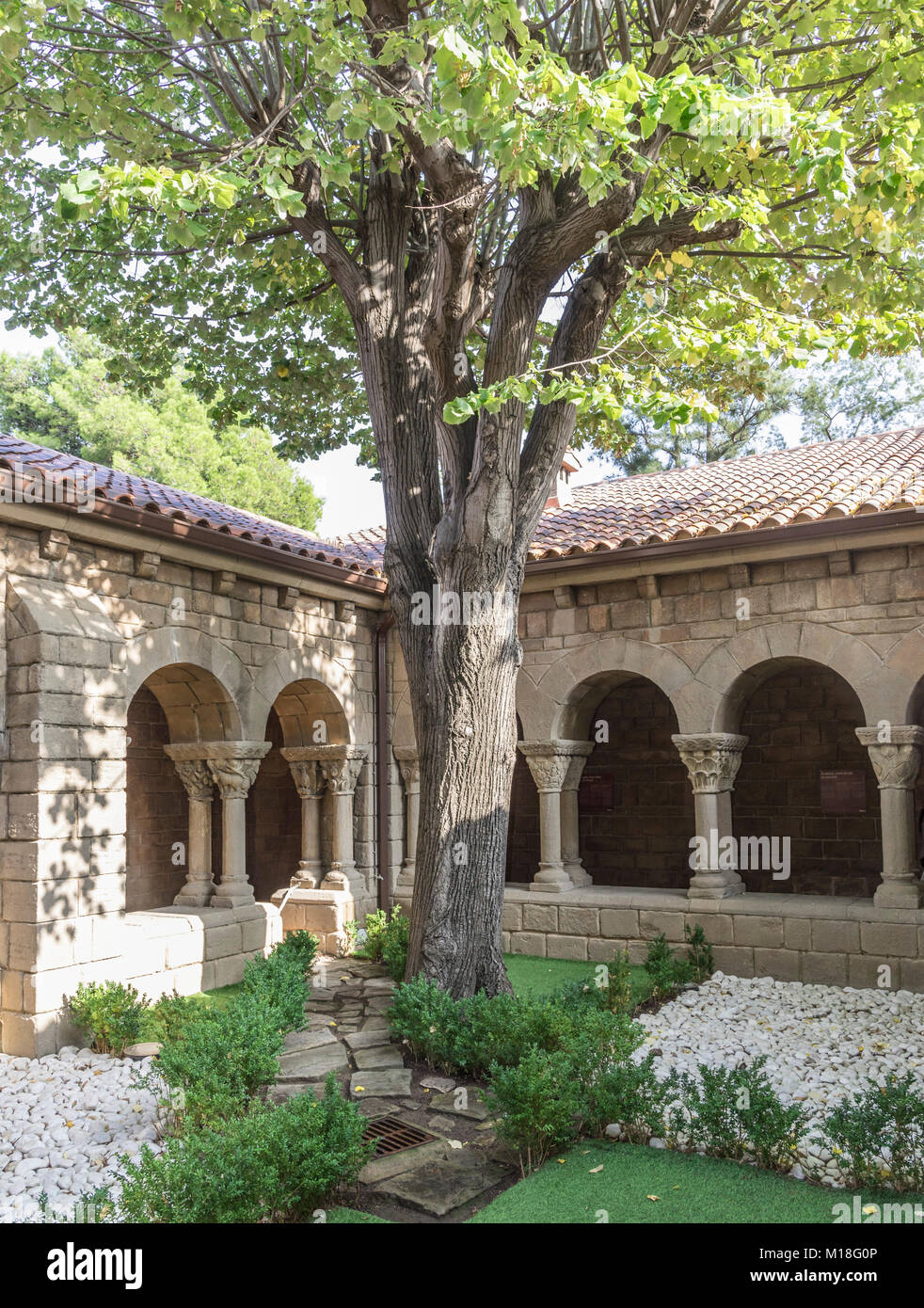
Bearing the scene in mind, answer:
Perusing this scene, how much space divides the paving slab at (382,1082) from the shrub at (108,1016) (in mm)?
1365

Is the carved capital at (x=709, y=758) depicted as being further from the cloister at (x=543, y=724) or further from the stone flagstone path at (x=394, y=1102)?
the stone flagstone path at (x=394, y=1102)

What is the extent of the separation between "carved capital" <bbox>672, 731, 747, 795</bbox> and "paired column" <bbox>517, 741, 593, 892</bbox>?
3.50 feet

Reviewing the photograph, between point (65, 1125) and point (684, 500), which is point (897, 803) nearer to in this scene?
point (684, 500)

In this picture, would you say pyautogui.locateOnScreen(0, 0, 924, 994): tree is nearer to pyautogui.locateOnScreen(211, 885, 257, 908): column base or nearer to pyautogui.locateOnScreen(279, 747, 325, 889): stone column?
pyautogui.locateOnScreen(211, 885, 257, 908): column base

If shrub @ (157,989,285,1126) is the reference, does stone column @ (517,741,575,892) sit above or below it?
above

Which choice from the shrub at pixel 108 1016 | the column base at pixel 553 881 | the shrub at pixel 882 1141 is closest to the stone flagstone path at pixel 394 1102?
the shrub at pixel 108 1016

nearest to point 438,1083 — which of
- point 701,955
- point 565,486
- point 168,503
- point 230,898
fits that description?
point 701,955

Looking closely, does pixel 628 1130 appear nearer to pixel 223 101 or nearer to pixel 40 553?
pixel 40 553

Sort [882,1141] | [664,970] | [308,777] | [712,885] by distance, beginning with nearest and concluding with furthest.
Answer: [882,1141] → [664,970] → [712,885] → [308,777]

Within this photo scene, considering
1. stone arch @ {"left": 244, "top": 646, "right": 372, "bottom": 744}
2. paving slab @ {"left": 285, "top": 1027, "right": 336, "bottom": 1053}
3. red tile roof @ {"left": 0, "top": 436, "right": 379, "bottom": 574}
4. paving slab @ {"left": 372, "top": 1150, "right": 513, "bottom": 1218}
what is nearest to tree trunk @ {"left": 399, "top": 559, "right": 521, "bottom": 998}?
paving slab @ {"left": 285, "top": 1027, "right": 336, "bottom": 1053}

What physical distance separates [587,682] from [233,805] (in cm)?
315

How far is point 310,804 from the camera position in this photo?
9.12 m

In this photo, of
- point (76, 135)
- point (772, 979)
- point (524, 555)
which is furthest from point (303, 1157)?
point (76, 135)

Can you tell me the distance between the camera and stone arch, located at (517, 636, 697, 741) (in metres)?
7.92
